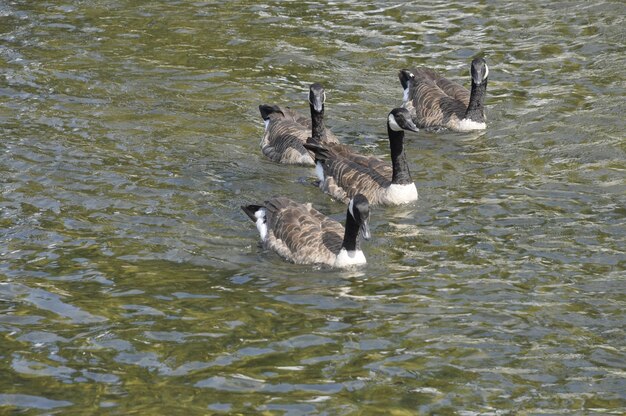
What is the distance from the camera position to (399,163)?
53.1 ft

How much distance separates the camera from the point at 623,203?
15.3 metres

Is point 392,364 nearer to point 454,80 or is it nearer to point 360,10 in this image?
point 454,80

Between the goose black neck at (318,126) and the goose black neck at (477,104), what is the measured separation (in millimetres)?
2659

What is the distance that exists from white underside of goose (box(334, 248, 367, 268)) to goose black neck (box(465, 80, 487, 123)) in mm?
6162

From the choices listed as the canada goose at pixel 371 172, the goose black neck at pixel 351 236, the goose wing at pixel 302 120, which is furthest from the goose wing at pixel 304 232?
the goose wing at pixel 302 120

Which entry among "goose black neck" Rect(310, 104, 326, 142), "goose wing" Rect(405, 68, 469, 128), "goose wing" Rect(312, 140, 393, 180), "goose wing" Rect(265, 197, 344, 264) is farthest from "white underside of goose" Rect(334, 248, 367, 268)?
"goose wing" Rect(405, 68, 469, 128)

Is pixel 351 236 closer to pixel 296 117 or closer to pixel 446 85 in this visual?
pixel 296 117

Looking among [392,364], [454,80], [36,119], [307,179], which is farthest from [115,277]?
[454,80]

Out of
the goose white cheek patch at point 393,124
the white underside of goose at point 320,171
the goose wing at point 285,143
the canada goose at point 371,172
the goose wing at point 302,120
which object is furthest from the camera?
the goose wing at point 302,120

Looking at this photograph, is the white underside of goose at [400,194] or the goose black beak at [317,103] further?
the goose black beak at [317,103]

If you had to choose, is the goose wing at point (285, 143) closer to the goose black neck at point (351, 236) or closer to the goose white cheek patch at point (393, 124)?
the goose white cheek patch at point (393, 124)

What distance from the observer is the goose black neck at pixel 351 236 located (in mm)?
13484

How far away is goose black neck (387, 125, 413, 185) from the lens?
1605cm

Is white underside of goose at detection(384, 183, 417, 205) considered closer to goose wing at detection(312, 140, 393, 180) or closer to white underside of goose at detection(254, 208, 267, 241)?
goose wing at detection(312, 140, 393, 180)
